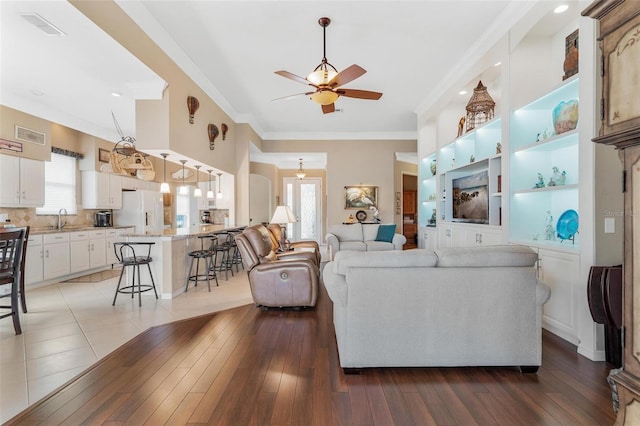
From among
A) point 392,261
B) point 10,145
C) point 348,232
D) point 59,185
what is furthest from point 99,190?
point 392,261

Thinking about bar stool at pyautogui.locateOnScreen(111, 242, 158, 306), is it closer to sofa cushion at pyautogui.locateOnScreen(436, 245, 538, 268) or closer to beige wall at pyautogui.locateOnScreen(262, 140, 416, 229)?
sofa cushion at pyautogui.locateOnScreen(436, 245, 538, 268)

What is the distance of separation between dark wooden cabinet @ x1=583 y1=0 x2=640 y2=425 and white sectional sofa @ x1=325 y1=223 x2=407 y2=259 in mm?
5033

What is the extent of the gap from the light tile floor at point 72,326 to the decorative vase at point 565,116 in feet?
13.1

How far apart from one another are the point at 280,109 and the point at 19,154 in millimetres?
4481

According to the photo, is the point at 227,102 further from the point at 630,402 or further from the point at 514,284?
the point at 630,402

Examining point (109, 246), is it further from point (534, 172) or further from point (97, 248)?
point (534, 172)

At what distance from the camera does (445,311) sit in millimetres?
2229

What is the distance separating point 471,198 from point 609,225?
2229mm

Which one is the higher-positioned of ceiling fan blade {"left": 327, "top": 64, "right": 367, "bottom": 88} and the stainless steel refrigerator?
ceiling fan blade {"left": 327, "top": 64, "right": 367, "bottom": 88}

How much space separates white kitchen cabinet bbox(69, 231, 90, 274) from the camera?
5.56 metres

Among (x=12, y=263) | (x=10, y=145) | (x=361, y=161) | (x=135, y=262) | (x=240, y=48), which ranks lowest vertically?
(x=135, y=262)

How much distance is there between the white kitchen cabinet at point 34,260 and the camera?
478 centimetres

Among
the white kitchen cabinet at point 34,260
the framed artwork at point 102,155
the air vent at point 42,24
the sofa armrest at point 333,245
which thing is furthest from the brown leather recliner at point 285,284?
the framed artwork at point 102,155

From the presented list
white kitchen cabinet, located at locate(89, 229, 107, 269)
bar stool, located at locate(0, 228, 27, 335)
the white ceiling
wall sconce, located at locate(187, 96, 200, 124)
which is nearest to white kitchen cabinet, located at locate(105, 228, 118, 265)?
white kitchen cabinet, located at locate(89, 229, 107, 269)
